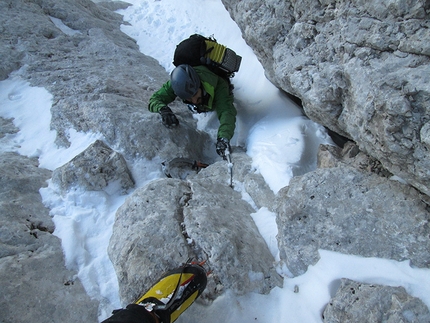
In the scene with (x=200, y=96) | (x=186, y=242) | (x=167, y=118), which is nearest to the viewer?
(x=186, y=242)

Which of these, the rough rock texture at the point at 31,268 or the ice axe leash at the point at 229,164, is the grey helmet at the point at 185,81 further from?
the rough rock texture at the point at 31,268

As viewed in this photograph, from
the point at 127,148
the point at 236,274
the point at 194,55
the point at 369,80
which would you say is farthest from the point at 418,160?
the point at 194,55

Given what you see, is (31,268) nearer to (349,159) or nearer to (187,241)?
(187,241)

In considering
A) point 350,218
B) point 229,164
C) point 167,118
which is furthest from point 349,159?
point 167,118

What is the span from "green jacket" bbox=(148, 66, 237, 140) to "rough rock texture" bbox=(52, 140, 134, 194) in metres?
1.29

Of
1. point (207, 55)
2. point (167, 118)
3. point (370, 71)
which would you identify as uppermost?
point (370, 71)

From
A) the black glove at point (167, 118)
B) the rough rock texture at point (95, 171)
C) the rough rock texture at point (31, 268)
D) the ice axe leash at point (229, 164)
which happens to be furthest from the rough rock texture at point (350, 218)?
the black glove at point (167, 118)

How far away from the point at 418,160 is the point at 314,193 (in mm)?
969

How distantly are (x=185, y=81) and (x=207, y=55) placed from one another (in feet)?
3.15

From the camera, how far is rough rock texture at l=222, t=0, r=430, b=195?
2250 mm

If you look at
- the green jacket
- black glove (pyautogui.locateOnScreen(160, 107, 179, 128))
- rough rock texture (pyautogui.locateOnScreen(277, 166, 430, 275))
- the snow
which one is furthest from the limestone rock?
black glove (pyautogui.locateOnScreen(160, 107, 179, 128))

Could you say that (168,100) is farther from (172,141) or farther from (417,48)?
(417,48)

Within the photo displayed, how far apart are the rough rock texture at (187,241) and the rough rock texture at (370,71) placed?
5.19 feet

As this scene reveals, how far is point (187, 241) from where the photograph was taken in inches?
123
